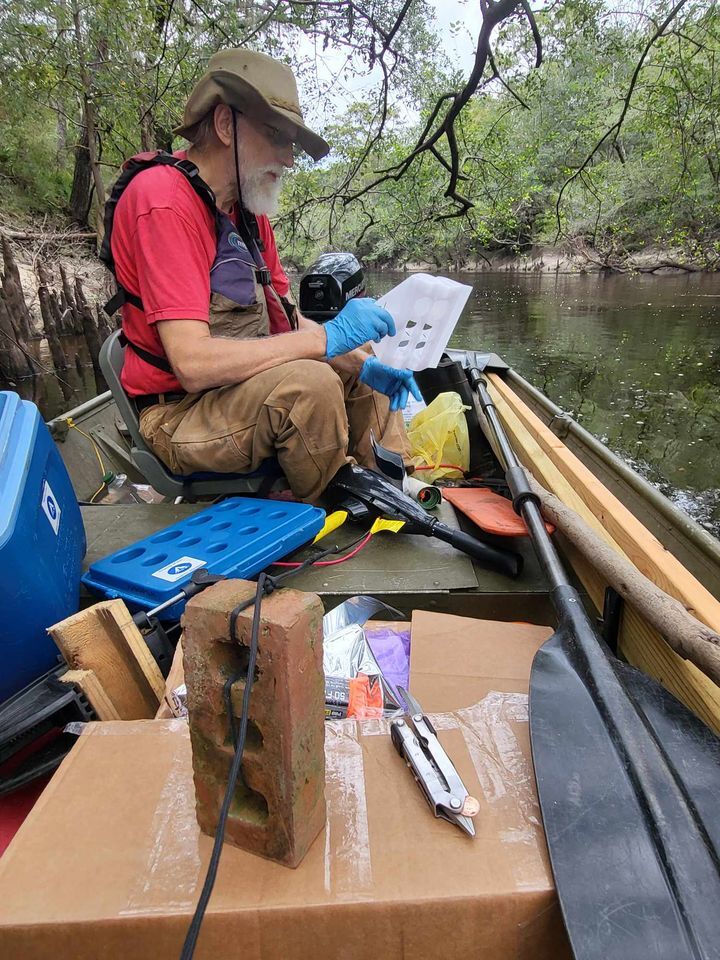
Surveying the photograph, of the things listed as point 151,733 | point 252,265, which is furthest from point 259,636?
point 252,265

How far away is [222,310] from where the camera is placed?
7.34 feet

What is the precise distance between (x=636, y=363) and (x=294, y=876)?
9920 mm

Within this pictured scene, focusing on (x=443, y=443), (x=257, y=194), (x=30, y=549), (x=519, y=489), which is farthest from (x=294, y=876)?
(x=443, y=443)

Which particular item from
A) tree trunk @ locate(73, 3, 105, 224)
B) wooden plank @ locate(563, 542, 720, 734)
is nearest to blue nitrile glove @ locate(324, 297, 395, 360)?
wooden plank @ locate(563, 542, 720, 734)

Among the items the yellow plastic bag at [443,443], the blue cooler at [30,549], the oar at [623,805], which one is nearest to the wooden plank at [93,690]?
the blue cooler at [30,549]

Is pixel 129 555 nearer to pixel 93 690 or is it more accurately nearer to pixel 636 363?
pixel 93 690

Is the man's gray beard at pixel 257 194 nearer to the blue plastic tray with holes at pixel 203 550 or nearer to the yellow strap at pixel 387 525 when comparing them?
the blue plastic tray with holes at pixel 203 550

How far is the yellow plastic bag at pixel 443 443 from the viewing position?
314 centimetres

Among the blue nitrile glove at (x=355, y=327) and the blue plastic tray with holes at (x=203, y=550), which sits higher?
the blue nitrile glove at (x=355, y=327)

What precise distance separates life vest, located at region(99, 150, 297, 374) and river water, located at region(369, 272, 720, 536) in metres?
4.09

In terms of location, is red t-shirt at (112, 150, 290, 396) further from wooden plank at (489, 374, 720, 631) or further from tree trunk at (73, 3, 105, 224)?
tree trunk at (73, 3, 105, 224)

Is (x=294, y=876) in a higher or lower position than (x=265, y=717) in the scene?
lower

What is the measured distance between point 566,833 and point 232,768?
53cm

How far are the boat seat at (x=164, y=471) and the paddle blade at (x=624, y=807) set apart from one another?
4.68 feet
